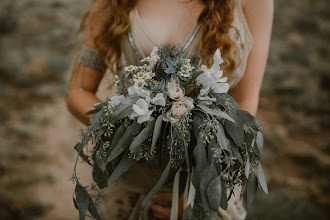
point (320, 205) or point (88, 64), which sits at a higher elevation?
point (88, 64)

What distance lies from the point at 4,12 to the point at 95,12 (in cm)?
625

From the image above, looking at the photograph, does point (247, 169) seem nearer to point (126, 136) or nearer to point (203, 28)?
point (126, 136)

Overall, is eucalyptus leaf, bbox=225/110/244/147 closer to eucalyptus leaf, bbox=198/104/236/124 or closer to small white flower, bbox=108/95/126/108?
eucalyptus leaf, bbox=198/104/236/124

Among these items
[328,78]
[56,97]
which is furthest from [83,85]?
Answer: [328,78]

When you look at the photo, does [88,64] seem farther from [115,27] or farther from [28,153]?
[28,153]

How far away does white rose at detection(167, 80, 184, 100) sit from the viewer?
114cm

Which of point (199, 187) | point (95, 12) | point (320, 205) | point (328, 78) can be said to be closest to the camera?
point (199, 187)

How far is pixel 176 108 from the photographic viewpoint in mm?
1126

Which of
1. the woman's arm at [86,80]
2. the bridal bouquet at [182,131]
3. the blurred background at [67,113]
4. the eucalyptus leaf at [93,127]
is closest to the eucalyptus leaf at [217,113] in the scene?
the bridal bouquet at [182,131]

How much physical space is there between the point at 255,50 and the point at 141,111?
2.72 ft

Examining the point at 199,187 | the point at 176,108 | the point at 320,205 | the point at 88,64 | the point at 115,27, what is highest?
the point at 115,27

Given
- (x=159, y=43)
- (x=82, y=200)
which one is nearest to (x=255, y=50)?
(x=159, y=43)

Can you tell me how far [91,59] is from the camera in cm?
178

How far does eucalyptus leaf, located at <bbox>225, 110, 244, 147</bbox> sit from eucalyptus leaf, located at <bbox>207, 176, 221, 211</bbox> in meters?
0.17
